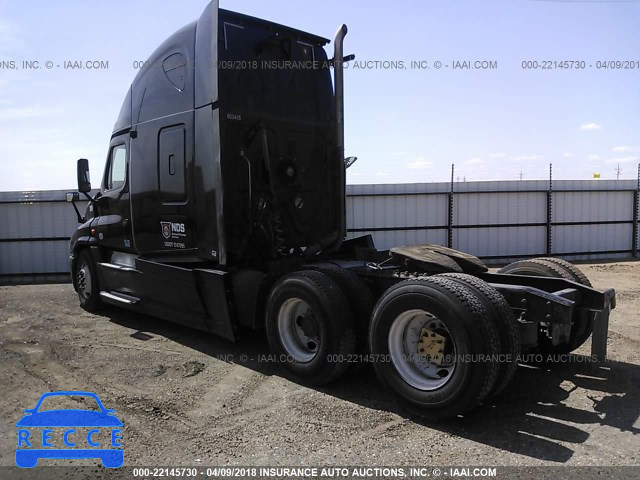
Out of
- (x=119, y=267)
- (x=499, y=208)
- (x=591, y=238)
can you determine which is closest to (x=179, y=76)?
(x=119, y=267)

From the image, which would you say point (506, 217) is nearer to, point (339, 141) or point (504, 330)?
point (339, 141)

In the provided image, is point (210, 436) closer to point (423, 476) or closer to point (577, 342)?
point (423, 476)

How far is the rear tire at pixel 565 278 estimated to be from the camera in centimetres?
529

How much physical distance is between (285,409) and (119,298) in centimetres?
428

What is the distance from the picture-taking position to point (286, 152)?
6.66 metres

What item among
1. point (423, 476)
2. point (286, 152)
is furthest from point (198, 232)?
point (423, 476)

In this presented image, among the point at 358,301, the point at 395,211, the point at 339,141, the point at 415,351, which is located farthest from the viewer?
the point at 395,211

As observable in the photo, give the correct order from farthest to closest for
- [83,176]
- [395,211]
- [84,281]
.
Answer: [395,211]
[84,281]
[83,176]

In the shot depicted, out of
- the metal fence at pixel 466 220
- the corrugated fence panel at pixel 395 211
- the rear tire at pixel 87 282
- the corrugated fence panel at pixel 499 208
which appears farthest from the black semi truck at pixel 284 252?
the corrugated fence panel at pixel 499 208

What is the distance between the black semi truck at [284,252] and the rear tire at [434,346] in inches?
0.4

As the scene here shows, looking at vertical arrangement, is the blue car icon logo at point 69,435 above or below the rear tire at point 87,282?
below

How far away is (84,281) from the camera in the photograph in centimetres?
885

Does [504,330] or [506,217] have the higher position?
[506,217]

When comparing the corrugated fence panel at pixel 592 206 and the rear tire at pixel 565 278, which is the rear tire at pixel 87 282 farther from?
the corrugated fence panel at pixel 592 206
